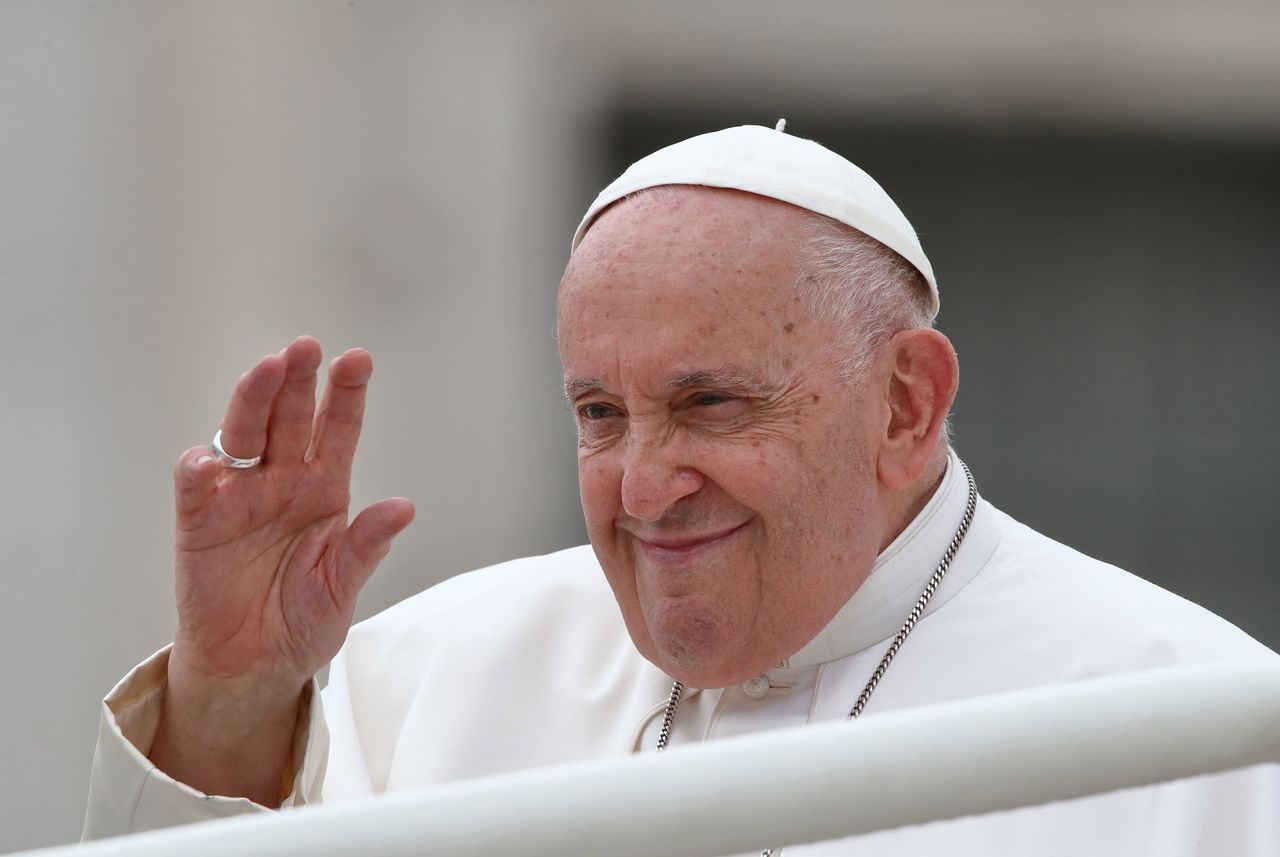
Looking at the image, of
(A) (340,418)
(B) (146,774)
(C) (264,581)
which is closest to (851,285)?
(A) (340,418)

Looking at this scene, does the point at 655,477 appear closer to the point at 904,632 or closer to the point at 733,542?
the point at 733,542

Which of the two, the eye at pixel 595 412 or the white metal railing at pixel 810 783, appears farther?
the eye at pixel 595 412

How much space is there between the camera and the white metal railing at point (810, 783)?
0.61m

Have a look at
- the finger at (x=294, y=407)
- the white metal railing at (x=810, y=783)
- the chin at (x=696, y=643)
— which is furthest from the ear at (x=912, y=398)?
the white metal railing at (x=810, y=783)

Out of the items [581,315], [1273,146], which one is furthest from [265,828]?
[1273,146]

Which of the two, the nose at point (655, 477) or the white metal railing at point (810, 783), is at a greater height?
the white metal railing at point (810, 783)

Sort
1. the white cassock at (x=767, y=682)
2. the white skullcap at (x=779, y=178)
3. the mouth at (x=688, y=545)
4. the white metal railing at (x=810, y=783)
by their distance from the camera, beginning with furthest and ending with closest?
1. the white skullcap at (x=779, y=178)
2. the mouth at (x=688, y=545)
3. the white cassock at (x=767, y=682)
4. the white metal railing at (x=810, y=783)

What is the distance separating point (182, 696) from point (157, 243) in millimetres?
3136

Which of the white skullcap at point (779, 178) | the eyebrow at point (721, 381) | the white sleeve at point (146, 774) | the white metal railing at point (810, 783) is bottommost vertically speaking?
the white sleeve at point (146, 774)

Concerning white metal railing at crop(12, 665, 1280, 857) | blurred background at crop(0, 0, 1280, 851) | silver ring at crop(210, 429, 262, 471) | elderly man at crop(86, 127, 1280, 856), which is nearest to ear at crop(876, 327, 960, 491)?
elderly man at crop(86, 127, 1280, 856)

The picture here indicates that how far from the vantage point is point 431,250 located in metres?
5.32

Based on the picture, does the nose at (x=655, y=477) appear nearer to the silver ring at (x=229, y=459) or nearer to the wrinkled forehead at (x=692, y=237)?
the wrinkled forehead at (x=692, y=237)

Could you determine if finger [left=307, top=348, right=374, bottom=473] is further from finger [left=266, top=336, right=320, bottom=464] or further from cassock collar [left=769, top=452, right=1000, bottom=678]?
cassock collar [left=769, top=452, right=1000, bottom=678]

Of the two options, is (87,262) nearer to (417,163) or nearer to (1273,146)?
(417,163)
